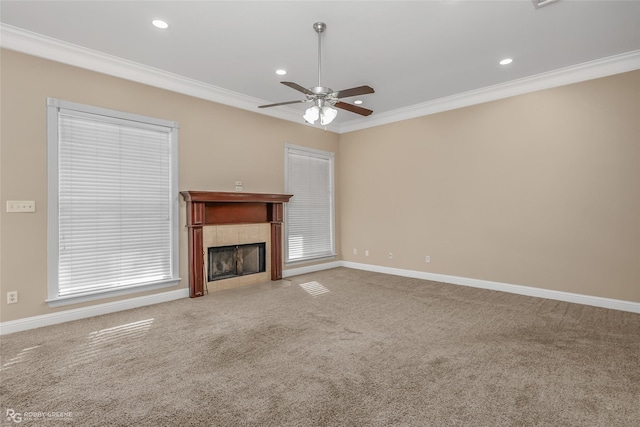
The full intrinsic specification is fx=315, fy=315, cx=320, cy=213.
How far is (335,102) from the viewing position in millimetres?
3318

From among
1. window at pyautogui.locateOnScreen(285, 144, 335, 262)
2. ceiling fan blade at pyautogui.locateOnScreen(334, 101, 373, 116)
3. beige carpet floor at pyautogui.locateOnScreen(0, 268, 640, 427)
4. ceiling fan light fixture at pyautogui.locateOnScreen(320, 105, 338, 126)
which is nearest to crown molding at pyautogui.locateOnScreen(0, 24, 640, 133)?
window at pyautogui.locateOnScreen(285, 144, 335, 262)

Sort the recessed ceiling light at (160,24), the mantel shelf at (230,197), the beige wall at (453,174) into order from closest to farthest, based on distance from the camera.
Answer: the recessed ceiling light at (160,24), the beige wall at (453,174), the mantel shelf at (230,197)

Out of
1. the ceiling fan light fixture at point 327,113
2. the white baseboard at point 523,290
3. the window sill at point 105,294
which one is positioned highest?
the ceiling fan light fixture at point 327,113

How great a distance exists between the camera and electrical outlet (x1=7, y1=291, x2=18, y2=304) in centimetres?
330

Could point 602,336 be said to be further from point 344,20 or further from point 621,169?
point 344,20

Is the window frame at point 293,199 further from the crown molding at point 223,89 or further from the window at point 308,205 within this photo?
the crown molding at point 223,89

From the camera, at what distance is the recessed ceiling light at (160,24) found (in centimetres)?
Result: 314

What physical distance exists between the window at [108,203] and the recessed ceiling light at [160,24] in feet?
4.41

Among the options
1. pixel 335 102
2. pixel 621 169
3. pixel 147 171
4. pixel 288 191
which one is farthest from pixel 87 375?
pixel 621 169

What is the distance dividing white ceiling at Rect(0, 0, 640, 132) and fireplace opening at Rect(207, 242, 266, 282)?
8.01ft

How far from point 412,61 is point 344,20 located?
1297 mm

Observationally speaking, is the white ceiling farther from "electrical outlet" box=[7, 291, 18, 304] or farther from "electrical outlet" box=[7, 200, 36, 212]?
"electrical outlet" box=[7, 291, 18, 304]

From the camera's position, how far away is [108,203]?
3922 mm

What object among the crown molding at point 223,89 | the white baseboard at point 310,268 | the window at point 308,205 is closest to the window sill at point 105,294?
the white baseboard at point 310,268
